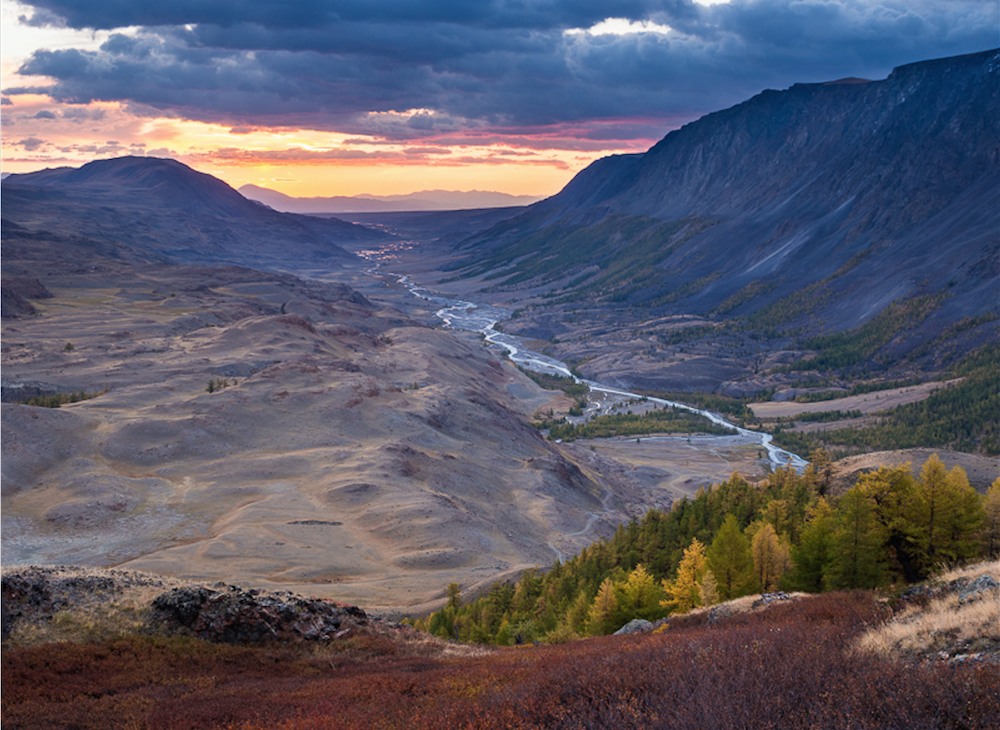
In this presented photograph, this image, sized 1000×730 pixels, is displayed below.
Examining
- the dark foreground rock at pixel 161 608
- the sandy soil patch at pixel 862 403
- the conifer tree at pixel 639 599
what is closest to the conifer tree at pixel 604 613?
the conifer tree at pixel 639 599

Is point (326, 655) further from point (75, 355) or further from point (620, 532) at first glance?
point (75, 355)

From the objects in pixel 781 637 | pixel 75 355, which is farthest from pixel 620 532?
pixel 75 355

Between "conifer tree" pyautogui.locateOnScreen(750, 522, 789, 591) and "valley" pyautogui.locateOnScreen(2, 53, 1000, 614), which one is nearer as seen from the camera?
"conifer tree" pyautogui.locateOnScreen(750, 522, 789, 591)

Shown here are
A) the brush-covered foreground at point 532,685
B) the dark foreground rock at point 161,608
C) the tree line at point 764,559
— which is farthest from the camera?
the tree line at point 764,559

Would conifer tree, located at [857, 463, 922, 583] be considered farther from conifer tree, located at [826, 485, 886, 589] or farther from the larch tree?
the larch tree

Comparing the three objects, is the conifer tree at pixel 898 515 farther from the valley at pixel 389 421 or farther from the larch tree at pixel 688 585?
the valley at pixel 389 421

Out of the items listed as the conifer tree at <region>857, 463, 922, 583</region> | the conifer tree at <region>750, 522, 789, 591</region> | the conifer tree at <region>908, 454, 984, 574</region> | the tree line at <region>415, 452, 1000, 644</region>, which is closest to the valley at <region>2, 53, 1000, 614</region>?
the tree line at <region>415, 452, 1000, 644</region>
